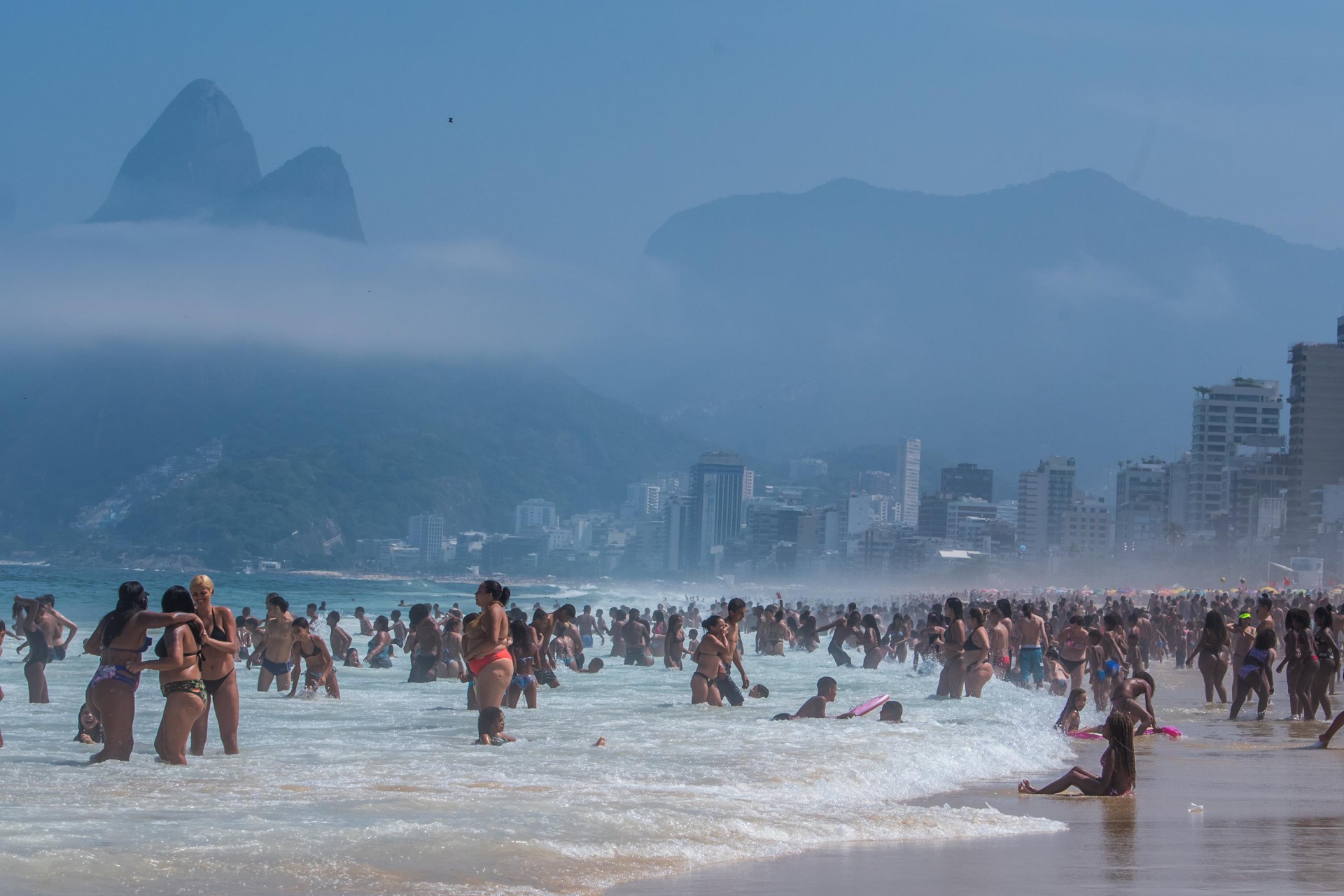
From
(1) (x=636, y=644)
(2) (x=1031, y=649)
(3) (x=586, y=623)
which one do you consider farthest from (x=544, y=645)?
(3) (x=586, y=623)

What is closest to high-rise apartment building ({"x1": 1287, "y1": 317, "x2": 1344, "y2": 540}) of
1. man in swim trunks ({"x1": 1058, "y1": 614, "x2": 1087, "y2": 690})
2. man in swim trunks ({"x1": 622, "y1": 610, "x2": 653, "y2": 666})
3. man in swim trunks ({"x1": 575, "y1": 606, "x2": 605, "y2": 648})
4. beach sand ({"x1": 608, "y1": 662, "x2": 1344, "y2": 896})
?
man in swim trunks ({"x1": 575, "y1": 606, "x2": 605, "y2": 648})

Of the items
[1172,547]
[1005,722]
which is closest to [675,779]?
[1005,722]

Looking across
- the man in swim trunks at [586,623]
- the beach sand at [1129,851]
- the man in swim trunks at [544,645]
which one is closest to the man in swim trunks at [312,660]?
the man in swim trunks at [544,645]

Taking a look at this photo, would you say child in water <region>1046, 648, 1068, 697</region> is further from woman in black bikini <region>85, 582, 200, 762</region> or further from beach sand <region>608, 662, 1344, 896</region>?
woman in black bikini <region>85, 582, 200, 762</region>

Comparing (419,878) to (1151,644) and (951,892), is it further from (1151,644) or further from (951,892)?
(1151,644)

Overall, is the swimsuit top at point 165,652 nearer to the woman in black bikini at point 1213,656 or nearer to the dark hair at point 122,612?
the dark hair at point 122,612
